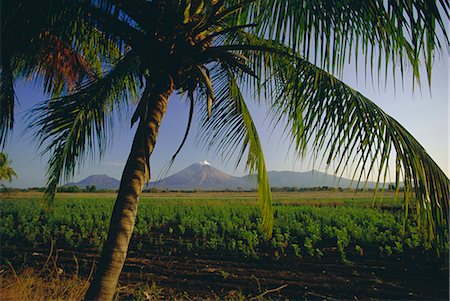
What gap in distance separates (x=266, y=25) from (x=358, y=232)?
Answer: 5923mm

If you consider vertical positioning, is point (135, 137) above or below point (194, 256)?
above

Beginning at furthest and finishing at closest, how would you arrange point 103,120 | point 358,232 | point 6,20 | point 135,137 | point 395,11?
1. point 358,232
2. point 103,120
3. point 135,137
4. point 6,20
5. point 395,11

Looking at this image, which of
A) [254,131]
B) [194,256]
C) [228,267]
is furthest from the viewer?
[194,256]

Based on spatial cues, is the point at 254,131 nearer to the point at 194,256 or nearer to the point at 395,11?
the point at 395,11

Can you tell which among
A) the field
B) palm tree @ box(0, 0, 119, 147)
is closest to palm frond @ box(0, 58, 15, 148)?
palm tree @ box(0, 0, 119, 147)

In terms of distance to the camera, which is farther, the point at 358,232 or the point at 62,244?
the point at 62,244

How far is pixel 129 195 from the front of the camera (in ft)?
7.80

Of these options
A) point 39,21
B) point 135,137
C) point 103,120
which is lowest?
point 135,137

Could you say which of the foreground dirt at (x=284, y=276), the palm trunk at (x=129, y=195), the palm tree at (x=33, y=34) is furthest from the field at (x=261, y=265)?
the palm tree at (x=33, y=34)

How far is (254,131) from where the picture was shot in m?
2.97

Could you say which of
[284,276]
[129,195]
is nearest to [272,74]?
[129,195]

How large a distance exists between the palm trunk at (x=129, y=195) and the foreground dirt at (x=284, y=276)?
1.76m

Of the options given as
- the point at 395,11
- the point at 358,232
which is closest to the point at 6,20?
the point at 395,11

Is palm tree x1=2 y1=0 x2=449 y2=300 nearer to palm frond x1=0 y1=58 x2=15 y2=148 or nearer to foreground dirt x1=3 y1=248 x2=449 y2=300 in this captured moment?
palm frond x1=0 y1=58 x2=15 y2=148
